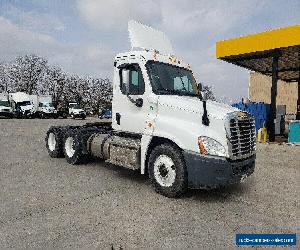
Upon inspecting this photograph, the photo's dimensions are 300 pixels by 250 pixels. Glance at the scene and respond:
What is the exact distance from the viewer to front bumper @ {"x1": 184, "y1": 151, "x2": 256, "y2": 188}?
518 cm

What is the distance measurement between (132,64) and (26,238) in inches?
159

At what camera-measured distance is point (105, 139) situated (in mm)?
7445

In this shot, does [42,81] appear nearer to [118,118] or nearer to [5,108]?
[5,108]

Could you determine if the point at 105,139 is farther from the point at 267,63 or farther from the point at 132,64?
the point at 267,63

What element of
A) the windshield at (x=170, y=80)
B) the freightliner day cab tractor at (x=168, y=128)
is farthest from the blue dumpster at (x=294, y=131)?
the windshield at (x=170, y=80)

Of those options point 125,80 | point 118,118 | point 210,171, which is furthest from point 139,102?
point 210,171

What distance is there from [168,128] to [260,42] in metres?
11.1

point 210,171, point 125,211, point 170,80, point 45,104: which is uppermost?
point 170,80

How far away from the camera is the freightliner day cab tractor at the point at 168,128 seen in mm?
5281

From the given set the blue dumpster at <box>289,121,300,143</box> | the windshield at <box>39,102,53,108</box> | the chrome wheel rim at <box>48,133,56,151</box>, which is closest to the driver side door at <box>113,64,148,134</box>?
the chrome wheel rim at <box>48,133,56,151</box>

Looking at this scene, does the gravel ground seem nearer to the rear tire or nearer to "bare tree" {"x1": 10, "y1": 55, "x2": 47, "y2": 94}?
the rear tire

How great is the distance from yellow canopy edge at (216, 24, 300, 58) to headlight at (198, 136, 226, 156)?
10486 millimetres

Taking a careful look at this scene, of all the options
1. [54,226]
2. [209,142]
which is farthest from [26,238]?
[209,142]

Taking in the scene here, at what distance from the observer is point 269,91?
41344 mm
